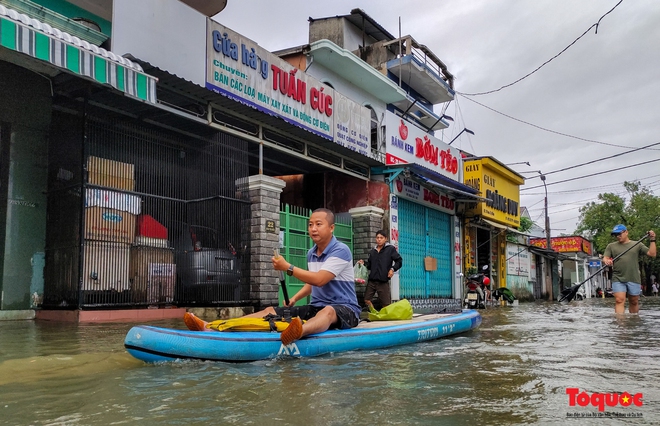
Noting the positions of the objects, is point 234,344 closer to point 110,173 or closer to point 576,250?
point 110,173

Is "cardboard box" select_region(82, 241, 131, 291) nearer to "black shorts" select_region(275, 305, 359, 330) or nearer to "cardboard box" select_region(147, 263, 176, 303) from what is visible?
"cardboard box" select_region(147, 263, 176, 303)

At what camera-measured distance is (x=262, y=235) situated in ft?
31.1

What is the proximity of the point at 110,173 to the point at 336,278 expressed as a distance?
4606 mm

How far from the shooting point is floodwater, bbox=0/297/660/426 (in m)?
2.70

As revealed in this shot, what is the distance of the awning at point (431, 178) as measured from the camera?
13500 millimetres

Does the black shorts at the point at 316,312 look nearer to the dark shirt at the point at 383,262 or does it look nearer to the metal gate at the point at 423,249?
the dark shirt at the point at 383,262

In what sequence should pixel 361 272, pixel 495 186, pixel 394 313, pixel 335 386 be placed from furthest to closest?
pixel 495 186
pixel 361 272
pixel 394 313
pixel 335 386

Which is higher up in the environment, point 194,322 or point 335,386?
point 194,322

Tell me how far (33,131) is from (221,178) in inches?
120

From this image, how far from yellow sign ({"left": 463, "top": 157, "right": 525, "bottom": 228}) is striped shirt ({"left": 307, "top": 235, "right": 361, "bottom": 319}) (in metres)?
13.7

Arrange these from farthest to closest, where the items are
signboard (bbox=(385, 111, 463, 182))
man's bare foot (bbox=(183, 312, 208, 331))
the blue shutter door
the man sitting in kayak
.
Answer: the blue shutter door, signboard (bbox=(385, 111, 463, 182)), the man sitting in kayak, man's bare foot (bbox=(183, 312, 208, 331))

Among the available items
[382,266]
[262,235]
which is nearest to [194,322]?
[262,235]

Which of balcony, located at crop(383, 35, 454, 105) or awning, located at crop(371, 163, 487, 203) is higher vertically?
balcony, located at crop(383, 35, 454, 105)

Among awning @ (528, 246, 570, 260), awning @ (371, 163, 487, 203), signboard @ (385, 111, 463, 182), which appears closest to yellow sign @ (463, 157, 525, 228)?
awning @ (371, 163, 487, 203)
